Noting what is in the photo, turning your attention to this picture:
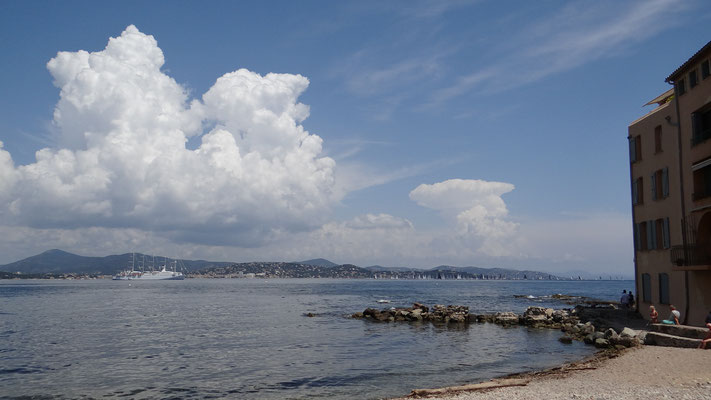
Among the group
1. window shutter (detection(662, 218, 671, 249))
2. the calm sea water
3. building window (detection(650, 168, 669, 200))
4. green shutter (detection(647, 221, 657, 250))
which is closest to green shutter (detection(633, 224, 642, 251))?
green shutter (detection(647, 221, 657, 250))

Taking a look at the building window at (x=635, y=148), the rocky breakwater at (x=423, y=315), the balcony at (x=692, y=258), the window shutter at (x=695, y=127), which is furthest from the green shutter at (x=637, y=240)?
the rocky breakwater at (x=423, y=315)

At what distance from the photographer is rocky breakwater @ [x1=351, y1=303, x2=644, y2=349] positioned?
96.5 ft

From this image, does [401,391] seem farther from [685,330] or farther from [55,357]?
[55,357]

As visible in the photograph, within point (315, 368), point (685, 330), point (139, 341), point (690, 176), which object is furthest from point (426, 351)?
point (139, 341)

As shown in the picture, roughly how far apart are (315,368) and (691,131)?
24671 millimetres

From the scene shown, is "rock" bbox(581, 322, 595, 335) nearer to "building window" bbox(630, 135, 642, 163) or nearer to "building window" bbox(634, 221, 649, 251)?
"building window" bbox(634, 221, 649, 251)

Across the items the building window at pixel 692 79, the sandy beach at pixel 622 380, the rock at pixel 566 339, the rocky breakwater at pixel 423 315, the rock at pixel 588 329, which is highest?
the building window at pixel 692 79

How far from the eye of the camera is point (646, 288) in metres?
35.0

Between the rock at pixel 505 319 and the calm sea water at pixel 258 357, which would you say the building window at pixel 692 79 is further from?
the rock at pixel 505 319

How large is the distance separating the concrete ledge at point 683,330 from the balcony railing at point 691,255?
4.10 meters

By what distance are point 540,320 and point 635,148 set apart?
16.8 meters

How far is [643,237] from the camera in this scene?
35.4m

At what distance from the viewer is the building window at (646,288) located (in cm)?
3434

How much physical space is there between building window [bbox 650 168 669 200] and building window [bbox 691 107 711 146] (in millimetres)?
3836
